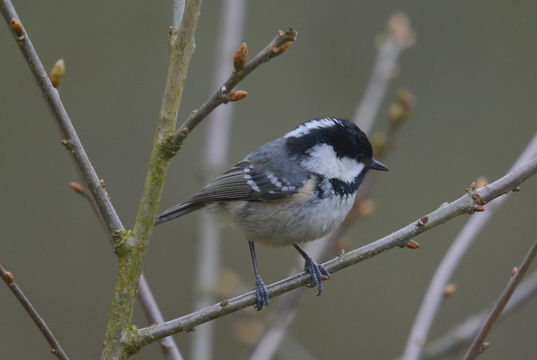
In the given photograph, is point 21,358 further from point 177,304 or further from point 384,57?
point 384,57

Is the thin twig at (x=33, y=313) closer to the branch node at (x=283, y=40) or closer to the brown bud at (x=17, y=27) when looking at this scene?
the brown bud at (x=17, y=27)

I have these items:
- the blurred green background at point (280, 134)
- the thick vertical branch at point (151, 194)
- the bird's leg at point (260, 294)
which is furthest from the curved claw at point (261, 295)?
the blurred green background at point (280, 134)

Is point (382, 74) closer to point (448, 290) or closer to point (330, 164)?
point (330, 164)

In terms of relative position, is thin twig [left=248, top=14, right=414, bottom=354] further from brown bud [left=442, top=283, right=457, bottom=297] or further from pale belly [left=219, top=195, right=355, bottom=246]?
brown bud [left=442, top=283, right=457, bottom=297]

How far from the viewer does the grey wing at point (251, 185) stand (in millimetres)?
3283

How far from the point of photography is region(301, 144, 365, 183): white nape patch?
3316mm

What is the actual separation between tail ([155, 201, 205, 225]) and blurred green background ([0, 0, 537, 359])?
2.76 m

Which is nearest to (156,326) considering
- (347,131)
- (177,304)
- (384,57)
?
(347,131)

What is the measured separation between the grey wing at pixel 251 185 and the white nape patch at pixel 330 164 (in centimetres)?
10

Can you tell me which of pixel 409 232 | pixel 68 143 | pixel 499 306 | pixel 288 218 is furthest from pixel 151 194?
pixel 288 218

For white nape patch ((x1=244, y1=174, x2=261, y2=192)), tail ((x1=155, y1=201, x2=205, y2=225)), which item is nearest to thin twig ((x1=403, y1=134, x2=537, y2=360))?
white nape patch ((x1=244, y1=174, x2=261, y2=192))

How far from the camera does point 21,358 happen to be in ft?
19.4

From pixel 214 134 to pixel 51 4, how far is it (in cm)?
438

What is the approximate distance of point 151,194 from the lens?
199 cm
